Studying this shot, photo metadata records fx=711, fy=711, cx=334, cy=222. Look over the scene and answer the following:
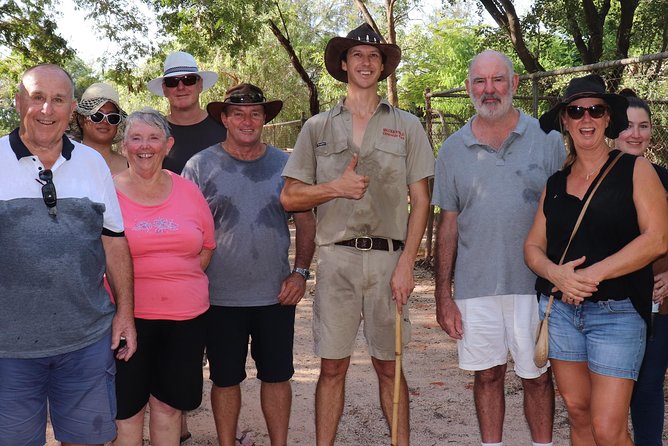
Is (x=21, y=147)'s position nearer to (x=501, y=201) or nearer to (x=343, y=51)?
(x=343, y=51)

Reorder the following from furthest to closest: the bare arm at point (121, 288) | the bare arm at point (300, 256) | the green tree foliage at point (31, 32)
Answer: the green tree foliage at point (31, 32) → the bare arm at point (300, 256) → the bare arm at point (121, 288)

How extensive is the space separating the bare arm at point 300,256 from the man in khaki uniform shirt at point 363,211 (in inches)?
6.9

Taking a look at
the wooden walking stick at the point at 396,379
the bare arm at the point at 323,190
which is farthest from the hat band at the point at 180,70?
the wooden walking stick at the point at 396,379

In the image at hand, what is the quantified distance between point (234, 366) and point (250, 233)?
30.4 inches

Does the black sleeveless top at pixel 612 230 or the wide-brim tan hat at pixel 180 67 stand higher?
the wide-brim tan hat at pixel 180 67

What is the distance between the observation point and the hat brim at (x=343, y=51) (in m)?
3.92

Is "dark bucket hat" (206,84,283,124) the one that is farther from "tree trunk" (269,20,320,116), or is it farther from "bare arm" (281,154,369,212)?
"tree trunk" (269,20,320,116)

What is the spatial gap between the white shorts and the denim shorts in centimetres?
48

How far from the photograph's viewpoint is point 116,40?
17.7 m

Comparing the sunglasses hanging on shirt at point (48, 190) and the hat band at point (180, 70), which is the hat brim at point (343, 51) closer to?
the hat band at point (180, 70)

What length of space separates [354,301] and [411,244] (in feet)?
1.48

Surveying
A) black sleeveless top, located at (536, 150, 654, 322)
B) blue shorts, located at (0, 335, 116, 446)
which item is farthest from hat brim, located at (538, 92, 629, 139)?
blue shorts, located at (0, 335, 116, 446)

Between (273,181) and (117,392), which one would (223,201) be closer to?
(273,181)

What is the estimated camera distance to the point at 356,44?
392cm
